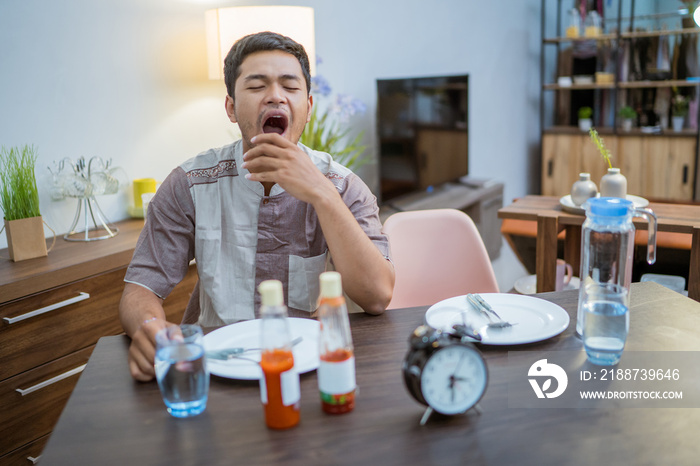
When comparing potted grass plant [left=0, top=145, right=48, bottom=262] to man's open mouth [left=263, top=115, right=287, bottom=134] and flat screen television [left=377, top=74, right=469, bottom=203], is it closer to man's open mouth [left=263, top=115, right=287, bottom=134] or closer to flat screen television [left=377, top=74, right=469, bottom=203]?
man's open mouth [left=263, top=115, right=287, bottom=134]

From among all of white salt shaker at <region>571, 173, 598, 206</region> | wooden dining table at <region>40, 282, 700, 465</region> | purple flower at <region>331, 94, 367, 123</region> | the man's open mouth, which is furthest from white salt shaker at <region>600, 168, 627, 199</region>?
wooden dining table at <region>40, 282, 700, 465</region>

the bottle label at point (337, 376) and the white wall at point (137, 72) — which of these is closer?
Result: the bottle label at point (337, 376)

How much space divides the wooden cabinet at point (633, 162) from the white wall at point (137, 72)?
183 cm

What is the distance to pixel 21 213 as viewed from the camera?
190cm

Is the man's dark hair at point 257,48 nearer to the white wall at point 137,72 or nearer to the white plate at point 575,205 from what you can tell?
the white wall at point 137,72

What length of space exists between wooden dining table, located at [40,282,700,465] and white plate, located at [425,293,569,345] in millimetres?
85

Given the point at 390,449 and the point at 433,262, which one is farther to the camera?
the point at 433,262

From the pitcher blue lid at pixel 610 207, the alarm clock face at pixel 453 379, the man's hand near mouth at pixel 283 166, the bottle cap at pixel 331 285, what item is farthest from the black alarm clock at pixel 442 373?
the man's hand near mouth at pixel 283 166

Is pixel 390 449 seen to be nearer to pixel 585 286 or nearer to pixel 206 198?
pixel 585 286

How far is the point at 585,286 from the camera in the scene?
1099 mm

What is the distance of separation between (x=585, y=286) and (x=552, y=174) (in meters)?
4.46

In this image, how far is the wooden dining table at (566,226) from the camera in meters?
2.20

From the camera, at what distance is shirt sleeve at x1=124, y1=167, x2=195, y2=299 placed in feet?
4.48

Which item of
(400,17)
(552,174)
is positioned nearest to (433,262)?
(400,17)
